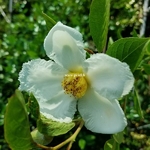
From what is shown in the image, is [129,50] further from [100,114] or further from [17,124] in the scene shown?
[17,124]

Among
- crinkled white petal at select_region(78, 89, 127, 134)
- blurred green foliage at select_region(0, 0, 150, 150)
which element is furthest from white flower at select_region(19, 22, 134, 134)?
blurred green foliage at select_region(0, 0, 150, 150)

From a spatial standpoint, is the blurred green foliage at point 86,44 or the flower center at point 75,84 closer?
the flower center at point 75,84

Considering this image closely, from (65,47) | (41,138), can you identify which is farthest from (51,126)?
(65,47)

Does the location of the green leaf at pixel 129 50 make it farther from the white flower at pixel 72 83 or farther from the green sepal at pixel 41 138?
the green sepal at pixel 41 138

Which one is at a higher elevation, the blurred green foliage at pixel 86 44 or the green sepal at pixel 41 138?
the green sepal at pixel 41 138

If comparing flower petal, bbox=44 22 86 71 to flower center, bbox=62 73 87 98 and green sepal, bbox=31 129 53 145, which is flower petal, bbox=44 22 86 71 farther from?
green sepal, bbox=31 129 53 145

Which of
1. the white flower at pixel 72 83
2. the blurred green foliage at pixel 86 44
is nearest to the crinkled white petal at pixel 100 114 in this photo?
the white flower at pixel 72 83

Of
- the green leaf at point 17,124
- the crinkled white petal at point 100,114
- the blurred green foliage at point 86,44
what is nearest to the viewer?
the green leaf at point 17,124
